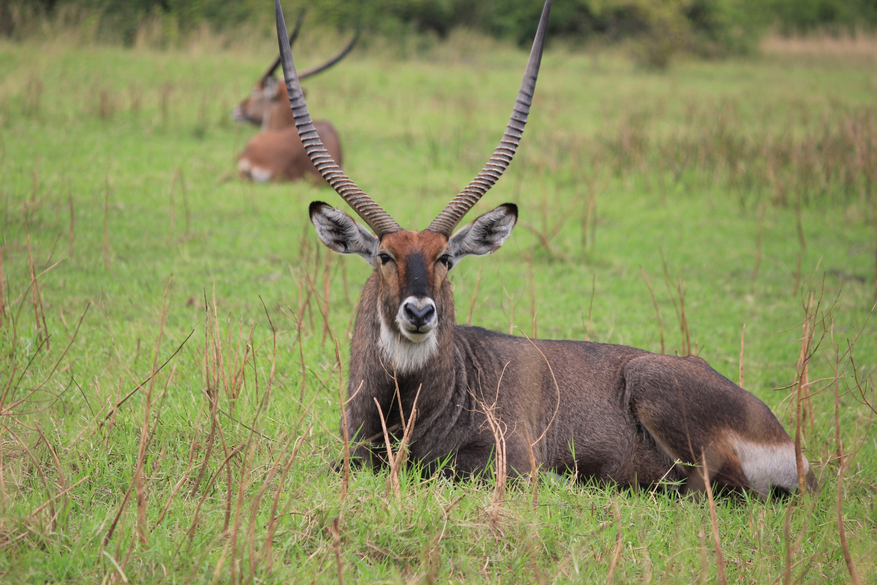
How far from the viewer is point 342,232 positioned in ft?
13.5

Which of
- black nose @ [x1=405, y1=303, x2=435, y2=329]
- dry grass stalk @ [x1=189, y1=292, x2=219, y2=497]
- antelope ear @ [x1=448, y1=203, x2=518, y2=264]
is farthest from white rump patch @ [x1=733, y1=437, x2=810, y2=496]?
dry grass stalk @ [x1=189, y1=292, x2=219, y2=497]

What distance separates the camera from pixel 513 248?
838 cm

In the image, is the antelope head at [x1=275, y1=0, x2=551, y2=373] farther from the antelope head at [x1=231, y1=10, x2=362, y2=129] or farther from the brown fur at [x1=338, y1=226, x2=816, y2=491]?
the antelope head at [x1=231, y1=10, x2=362, y2=129]

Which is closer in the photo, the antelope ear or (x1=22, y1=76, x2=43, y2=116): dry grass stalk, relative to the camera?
the antelope ear

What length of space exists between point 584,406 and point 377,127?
9963 mm

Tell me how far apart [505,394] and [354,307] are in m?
1.46

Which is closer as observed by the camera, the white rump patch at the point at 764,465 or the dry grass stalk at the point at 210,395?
the dry grass stalk at the point at 210,395

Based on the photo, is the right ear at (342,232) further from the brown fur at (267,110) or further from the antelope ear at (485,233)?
the brown fur at (267,110)

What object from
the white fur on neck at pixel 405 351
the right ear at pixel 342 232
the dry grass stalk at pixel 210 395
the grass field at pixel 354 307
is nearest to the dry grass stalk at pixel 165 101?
the grass field at pixel 354 307

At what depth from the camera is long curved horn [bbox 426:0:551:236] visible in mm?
4050

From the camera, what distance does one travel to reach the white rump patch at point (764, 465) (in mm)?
4109

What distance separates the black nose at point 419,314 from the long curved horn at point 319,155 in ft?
1.97

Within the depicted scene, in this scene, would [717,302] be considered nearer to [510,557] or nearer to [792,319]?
[792,319]

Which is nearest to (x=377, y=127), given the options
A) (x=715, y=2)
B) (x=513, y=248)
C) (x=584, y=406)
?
(x=513, y=248)
